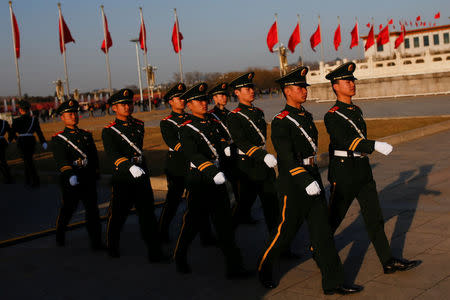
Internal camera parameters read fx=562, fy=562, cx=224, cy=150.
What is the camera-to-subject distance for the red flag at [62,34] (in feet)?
104

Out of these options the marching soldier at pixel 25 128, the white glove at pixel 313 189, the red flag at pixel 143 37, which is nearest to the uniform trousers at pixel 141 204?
the white glove at pixel 313 189

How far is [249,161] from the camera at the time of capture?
5.59 meters

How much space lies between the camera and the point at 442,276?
4.43 meters

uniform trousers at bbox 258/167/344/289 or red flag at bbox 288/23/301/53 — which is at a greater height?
red flag at bbox 288/23/301/53

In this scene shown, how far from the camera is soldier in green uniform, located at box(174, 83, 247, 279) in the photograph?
191 inches

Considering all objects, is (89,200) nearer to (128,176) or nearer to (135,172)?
(128,176)

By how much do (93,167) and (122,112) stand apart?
937mm

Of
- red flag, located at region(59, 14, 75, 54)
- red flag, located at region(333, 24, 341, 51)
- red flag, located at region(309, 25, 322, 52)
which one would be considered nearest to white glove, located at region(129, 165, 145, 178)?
red flag, located at region(59, 14, 75, 54)

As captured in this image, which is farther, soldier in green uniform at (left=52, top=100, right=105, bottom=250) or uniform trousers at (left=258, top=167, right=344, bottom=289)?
soldier in green uniform at (left=52, top=100, right=105, bottom=250)

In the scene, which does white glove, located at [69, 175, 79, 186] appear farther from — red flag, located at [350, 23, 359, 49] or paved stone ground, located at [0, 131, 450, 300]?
red flag, located at [350, 23, 359, 49]

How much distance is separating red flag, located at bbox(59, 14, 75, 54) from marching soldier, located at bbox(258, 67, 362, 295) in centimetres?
2940

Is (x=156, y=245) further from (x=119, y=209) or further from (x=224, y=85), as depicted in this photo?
(x=224, y=85)

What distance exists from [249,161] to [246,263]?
39.4 inches

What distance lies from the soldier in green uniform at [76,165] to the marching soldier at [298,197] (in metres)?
2.39
